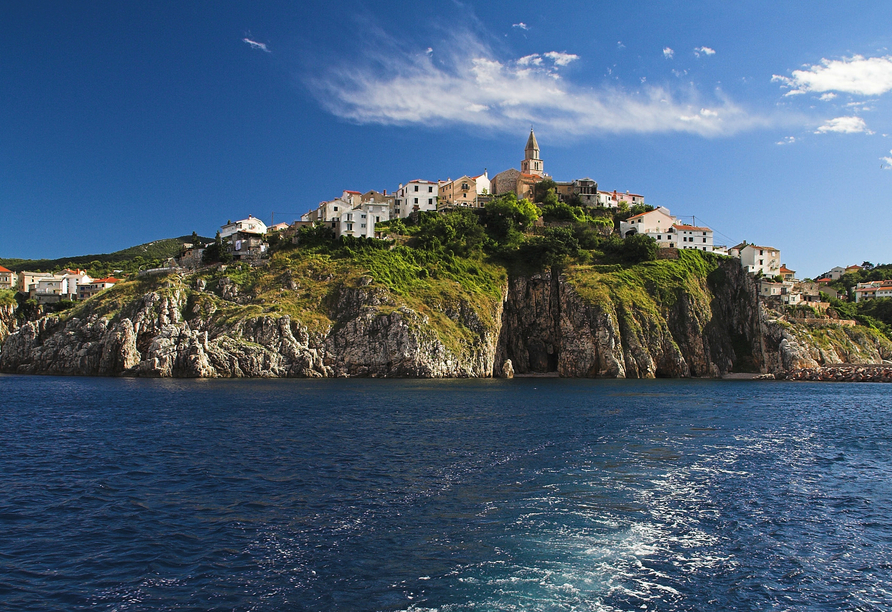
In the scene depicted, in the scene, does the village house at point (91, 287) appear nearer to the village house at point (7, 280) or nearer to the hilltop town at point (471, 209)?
the hilltop town at point (471, 209)

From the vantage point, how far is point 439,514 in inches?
782

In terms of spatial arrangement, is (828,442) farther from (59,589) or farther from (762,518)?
(59,589)

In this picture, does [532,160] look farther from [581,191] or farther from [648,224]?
[648,224]

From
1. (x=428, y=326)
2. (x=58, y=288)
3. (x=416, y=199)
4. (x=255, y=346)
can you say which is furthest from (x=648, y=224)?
(x=58, y=288)

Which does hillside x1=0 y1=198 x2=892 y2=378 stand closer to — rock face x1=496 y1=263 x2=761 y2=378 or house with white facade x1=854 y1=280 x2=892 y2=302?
rock face x1=496 y1=263 x2=761 y2=378

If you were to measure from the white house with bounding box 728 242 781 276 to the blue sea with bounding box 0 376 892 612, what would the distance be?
108 m

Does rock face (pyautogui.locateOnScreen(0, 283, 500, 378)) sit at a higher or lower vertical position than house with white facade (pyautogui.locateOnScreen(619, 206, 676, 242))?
lower

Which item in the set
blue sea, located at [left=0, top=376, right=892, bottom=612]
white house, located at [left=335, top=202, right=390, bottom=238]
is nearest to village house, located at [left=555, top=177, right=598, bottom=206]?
white house, located at [left=335, top=202, right=390, bottom=238]

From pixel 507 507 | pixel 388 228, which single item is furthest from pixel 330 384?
pixel 507 507

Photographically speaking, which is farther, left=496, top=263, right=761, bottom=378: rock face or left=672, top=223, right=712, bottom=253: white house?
left=672, top=223, right=712, bottom=253: white house

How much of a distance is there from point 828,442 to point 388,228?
295 ft

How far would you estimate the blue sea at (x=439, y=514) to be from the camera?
46.4ft

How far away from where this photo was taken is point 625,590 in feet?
47.2

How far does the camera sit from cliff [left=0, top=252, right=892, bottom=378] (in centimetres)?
8838
